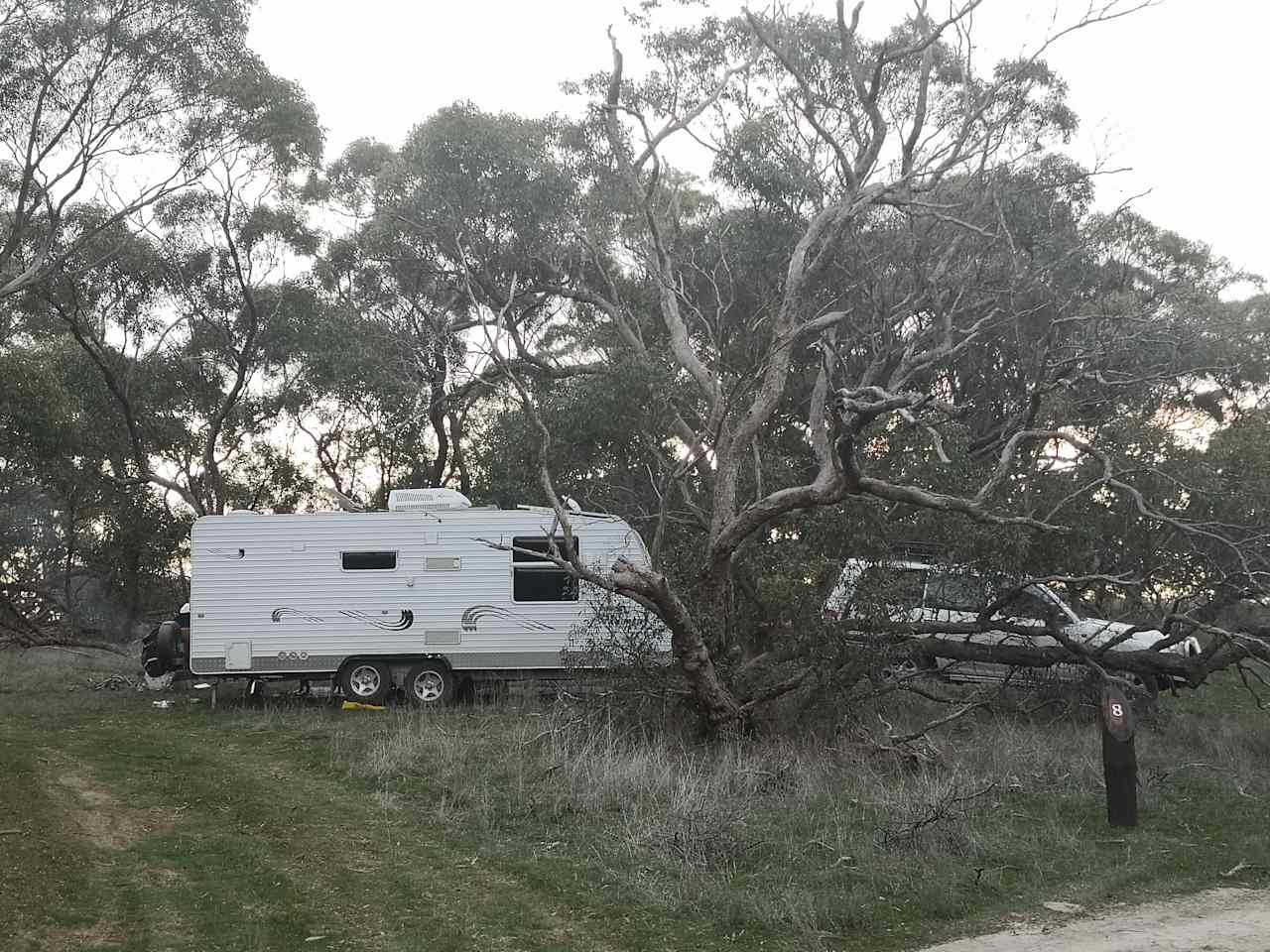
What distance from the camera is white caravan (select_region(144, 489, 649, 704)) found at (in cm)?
1570

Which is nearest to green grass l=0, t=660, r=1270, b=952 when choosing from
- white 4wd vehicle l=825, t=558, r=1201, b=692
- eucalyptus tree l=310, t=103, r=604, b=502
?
white 4wd vehicle l=825, t=558, r=1201, b=692

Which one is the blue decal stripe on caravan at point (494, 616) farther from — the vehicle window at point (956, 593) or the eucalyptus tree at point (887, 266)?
the vehicle window at point (956, 593)

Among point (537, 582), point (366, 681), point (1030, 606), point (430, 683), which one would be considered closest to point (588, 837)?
point (1030, 606)

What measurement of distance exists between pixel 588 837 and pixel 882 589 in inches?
178

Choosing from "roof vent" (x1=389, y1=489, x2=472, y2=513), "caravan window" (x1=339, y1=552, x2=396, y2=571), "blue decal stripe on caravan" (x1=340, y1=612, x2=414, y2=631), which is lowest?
"blue decal stripe on caravan" (x1=340, y1=612, x2=414, y2=631)

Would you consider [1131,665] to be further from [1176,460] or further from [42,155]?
[42,155]

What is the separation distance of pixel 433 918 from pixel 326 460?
21102 millimetres

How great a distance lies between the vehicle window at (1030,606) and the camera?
43.5ft

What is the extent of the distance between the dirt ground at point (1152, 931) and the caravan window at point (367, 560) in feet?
35.6

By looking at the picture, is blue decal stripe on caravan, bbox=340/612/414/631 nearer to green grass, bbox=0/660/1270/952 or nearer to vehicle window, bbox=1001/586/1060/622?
green grass, bbox=0/660/1270/952

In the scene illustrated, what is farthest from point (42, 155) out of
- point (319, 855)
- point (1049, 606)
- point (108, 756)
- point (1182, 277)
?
point (1182, 277)

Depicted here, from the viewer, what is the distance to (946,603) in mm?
13156

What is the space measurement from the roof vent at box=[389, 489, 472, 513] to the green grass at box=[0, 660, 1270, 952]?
4.04 metres

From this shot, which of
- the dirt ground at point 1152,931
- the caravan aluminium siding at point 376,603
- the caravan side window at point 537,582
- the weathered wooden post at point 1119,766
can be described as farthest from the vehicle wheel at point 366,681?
the dirt ground at point 1152,931
